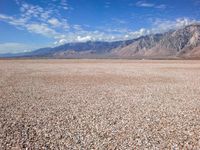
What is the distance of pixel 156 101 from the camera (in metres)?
16.6

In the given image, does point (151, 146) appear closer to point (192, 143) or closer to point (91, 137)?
point (192, 143)

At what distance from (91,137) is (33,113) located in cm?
476

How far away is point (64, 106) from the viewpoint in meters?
15.1

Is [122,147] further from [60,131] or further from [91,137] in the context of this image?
[60,131]

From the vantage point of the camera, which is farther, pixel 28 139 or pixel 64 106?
pixel 64 106

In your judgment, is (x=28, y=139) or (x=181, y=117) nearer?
(x=28, y=139)

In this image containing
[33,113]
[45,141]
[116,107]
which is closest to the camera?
[45,141]

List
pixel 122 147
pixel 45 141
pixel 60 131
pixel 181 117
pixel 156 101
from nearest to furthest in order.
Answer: pixel 122 147
pixel 45 141
pixel 60 131
pixel 181 117
pixel 156 101

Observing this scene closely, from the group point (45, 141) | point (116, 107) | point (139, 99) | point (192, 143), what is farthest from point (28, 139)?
point (139, 99)

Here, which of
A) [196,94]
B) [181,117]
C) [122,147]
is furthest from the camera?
[196,94]

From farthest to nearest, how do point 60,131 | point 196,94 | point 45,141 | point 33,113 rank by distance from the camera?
point 196,94
point 33,113
point 60,131
point 45,141

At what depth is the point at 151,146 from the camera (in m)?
8.63

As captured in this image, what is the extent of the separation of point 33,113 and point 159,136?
255 inches

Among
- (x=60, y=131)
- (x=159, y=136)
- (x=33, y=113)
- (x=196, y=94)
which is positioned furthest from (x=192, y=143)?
(x=196, y=94)
